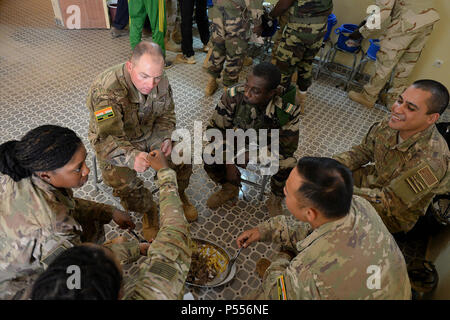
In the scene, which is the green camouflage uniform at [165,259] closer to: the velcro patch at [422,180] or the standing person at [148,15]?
the velcro patch at [422,180]

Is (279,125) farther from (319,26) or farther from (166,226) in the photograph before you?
(319,26)

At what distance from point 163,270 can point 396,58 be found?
3.81m

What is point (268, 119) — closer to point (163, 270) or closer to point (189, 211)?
point (189, 211)

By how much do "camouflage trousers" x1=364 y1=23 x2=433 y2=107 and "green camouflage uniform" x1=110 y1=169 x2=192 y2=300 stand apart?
3.42m

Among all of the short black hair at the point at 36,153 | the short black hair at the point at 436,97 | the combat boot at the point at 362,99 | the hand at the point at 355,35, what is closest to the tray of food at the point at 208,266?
the short black hair at the point at 36,153

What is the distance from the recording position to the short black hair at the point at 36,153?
1.35 meters

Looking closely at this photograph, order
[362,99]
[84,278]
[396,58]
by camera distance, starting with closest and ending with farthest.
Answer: [84,278], [396,58], [362,99]

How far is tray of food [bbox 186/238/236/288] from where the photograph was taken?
80.1 inches

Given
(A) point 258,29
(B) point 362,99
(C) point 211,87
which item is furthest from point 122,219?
(B) point 362,99

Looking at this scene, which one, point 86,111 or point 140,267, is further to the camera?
point 86,111

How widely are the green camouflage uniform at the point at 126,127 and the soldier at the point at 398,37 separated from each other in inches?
113

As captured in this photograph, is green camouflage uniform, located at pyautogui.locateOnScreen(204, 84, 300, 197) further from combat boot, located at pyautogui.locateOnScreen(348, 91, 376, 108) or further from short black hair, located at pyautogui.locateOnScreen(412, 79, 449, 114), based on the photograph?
combat boot, located at pyautogui.locateOnScreen(348, 91, 376, 108)

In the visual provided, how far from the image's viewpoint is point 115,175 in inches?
87.6

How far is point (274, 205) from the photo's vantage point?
2715mm
